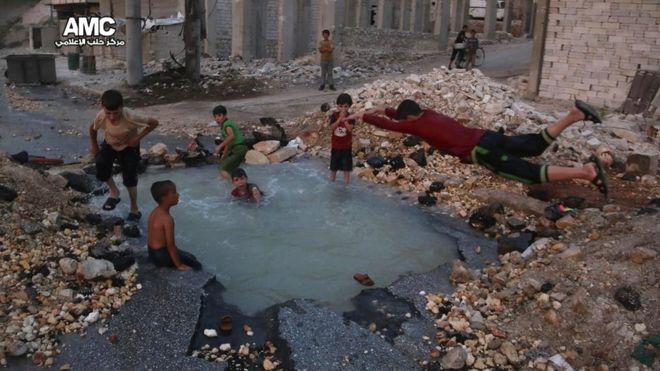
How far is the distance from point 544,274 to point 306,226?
103 inches

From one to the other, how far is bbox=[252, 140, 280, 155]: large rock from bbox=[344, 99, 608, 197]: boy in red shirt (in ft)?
11.6

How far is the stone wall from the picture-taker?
83.7 ft

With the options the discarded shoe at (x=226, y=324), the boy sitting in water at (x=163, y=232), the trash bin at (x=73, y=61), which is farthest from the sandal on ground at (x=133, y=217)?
the trash bin at (x=73, y=61)

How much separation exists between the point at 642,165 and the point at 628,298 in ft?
14.4

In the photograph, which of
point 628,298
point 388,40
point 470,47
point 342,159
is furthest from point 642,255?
point 388,40

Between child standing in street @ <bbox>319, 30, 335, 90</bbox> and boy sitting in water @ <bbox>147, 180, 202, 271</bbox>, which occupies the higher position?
child standing in street @ <bbox>319, 30, 335, 90</bbox>

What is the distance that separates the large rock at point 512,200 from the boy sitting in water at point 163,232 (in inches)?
144

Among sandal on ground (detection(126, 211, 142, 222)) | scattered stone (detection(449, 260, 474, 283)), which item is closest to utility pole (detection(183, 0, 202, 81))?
sandal on ground (detection(126, 211, 142, 222))

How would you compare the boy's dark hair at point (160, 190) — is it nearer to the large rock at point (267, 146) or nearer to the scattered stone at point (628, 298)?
the scattered stone at point (628, 298)

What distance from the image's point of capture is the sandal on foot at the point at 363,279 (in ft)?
16.0

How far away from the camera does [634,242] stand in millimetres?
4805

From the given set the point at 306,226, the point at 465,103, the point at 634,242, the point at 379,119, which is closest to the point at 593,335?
the point at 634,242

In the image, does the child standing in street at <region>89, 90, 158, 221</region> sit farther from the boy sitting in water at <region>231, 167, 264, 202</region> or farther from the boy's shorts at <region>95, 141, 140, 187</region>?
the boy sitting in water at <region>231, 167, 264, 202</region>

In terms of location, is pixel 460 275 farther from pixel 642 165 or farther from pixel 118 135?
pixel 642 165
